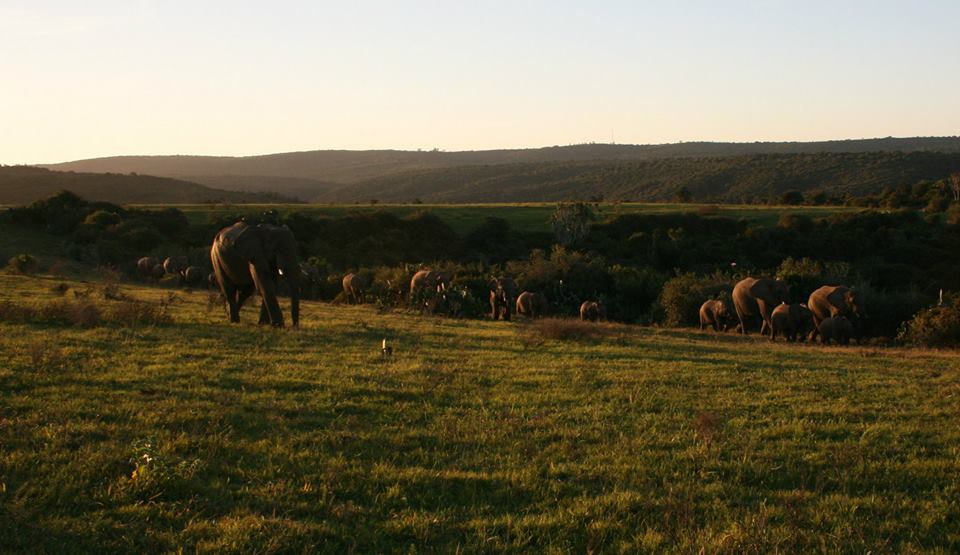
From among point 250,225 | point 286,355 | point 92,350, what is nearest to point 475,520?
point 286,355

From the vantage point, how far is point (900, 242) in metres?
50.7

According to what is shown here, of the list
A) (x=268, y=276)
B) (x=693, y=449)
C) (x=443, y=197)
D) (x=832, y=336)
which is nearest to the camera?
(x=693, y=449)

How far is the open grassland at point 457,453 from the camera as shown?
5.92 m

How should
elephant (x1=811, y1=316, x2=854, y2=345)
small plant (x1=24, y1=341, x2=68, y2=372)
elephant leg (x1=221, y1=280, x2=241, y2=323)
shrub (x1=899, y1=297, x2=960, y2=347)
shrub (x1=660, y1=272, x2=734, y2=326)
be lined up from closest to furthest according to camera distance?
small plant (x1=24, y1=341, x2=68, y2=372)
elephant leg (x1=221, y1=280, x2=241, y2=323)
shrub (x1=899, y1=297, x2=960, y2=347)
elephant (x1=811, y1=316, x2=854, y2=345)
shrub (x1=660, y1=272, x2=734, y2=326)

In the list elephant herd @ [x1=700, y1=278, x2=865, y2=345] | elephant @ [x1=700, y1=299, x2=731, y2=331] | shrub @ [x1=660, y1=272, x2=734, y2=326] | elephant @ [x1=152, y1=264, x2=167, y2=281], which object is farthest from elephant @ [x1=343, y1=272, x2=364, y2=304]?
elephant herd @ [x1=700, y1=278, x2=865, y2=345]

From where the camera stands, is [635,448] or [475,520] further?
[635,448]

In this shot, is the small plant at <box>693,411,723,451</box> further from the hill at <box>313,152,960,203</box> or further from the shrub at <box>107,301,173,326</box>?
the hill at <box>313,152,960,203</box>

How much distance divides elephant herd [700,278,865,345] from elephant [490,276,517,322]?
6112 mm

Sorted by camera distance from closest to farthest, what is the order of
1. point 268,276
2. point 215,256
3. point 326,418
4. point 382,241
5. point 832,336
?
1. point 326,418
2. point 268,276
3. point 215,256
4. point 832,336
5. point 382,241

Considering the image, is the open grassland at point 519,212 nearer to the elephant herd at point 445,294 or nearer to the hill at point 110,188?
the hill at point 110,188

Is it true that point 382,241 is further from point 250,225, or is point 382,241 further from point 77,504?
point 77,504

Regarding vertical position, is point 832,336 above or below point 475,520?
below

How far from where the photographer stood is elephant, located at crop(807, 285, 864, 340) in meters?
22.9

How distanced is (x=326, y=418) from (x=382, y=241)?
4655 centimetres
